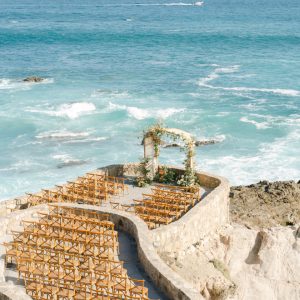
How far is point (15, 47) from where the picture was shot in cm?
8825

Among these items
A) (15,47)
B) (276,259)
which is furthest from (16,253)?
(15,47)

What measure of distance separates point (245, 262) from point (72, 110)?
95.7 feet

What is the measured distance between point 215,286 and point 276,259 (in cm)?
527

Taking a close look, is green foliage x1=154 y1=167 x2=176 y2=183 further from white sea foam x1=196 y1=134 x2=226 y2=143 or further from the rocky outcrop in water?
the rocky outcrop in water

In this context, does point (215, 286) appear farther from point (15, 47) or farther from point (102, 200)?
point (15, 47)

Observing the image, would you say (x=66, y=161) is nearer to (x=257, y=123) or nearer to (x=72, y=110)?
(x=72, y=110)

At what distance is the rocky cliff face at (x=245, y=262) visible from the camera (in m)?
19.1

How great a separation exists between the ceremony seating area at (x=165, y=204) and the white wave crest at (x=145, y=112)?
77.2 feet

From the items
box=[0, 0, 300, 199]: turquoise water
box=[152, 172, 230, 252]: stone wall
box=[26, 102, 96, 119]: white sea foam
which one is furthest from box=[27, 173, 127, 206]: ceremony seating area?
box=[26, 102, 96, 119]: white sea foam

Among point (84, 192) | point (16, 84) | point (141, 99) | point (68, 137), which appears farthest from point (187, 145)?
point (16, 84)

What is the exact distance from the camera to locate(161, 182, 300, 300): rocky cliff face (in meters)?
19.1

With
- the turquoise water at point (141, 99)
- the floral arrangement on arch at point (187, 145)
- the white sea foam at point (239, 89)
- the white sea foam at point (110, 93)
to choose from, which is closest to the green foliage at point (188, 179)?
the floral arrangement on arch at point (187, 145)

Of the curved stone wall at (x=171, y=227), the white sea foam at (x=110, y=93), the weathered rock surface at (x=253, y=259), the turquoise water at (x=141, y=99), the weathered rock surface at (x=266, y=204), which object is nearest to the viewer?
the curved stone wall at (x=171, y=227)

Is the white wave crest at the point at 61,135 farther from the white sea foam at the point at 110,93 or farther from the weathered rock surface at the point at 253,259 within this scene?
the weathered rock surface at the point at 253,259
